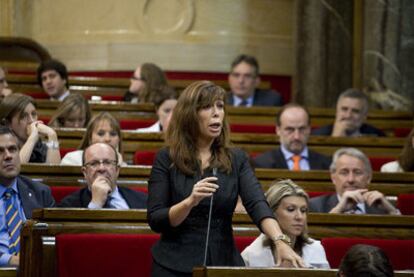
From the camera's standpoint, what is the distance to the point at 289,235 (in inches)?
201

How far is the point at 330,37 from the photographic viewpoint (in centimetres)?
996

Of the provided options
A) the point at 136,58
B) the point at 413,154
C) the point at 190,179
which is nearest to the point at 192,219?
the point at 190,179

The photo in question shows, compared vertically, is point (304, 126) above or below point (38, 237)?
above

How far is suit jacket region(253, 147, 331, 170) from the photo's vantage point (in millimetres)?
7355

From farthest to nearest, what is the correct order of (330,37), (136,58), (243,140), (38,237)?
(136,58) → (330,37) → (243,140) → (38,237)

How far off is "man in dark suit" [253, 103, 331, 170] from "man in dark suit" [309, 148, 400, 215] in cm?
81

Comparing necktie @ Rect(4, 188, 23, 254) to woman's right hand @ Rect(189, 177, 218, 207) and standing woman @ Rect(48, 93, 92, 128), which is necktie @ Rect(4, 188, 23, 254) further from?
standing woman @ Rect(48, 93, 92, 128)

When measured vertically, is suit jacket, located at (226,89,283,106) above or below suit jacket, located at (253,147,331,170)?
above

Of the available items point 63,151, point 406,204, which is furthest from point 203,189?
point 63,151

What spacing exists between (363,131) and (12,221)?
142 inches

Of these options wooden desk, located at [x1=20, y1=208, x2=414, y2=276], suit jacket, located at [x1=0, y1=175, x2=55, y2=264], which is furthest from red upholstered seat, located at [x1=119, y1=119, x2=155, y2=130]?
wooden desk, located at [x1=20, y1=208, x2=414, y2=276]

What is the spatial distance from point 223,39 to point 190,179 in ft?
21.6

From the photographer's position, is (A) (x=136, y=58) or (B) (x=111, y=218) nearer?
(B) (x=111, y=218)

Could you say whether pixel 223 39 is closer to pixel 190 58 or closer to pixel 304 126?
pixel 190 58
